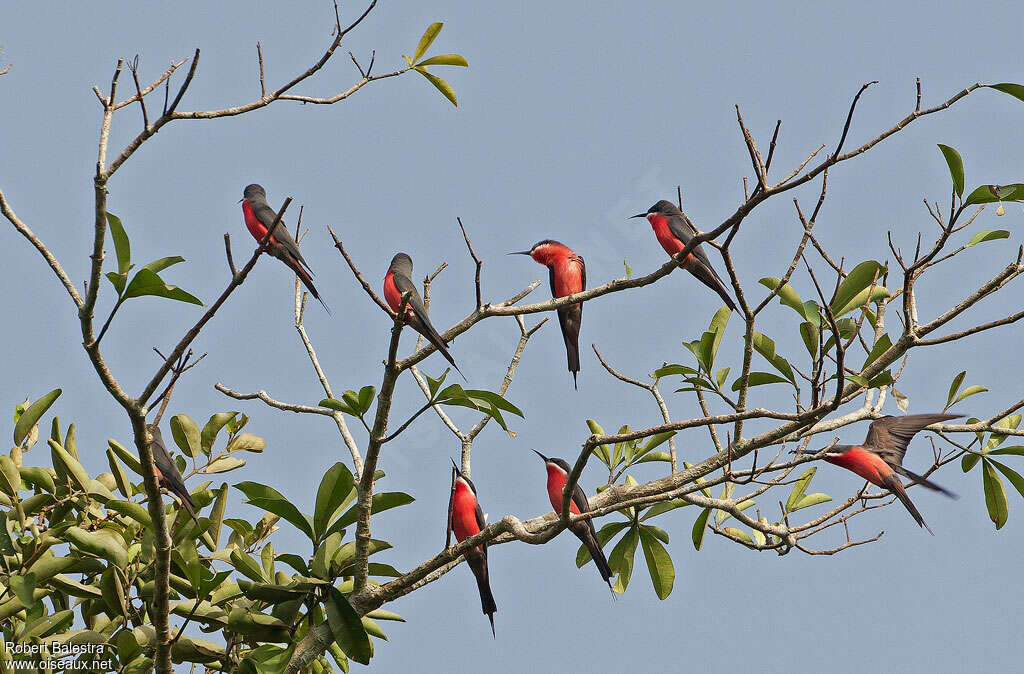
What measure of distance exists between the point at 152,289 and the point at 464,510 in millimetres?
2318

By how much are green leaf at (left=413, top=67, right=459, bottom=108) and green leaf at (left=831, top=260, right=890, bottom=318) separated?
157 centimetres

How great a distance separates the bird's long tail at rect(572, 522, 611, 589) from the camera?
3877 millimetres

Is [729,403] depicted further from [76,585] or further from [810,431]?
[76,585]

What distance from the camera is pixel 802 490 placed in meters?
3.90

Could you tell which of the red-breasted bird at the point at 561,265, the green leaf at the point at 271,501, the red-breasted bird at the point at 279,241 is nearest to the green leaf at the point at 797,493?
the red-breasted bird at the point at 561,265

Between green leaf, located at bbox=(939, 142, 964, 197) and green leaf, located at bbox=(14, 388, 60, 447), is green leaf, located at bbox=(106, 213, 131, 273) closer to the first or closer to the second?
green leaf, located at bbox=(14, 388, 60, 447)

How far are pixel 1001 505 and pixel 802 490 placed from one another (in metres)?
0.80

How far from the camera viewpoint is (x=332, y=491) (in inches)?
142

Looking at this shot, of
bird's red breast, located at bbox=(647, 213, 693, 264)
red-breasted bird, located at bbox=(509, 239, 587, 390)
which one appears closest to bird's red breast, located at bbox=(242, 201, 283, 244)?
red-breasted bird, located at bbox=(509, 239, 587, 390)

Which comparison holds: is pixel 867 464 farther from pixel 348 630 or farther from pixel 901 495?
pixel 348 630

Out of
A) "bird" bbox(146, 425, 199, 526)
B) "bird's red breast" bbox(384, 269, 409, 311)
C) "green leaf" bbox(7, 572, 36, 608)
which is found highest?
"bird's red breast" bbox(384, 269, 409, 311)

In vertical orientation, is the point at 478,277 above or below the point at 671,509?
above

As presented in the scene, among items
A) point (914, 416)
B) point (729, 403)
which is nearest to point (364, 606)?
point (729, 403)

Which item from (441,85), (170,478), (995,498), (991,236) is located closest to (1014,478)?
(995,498)
